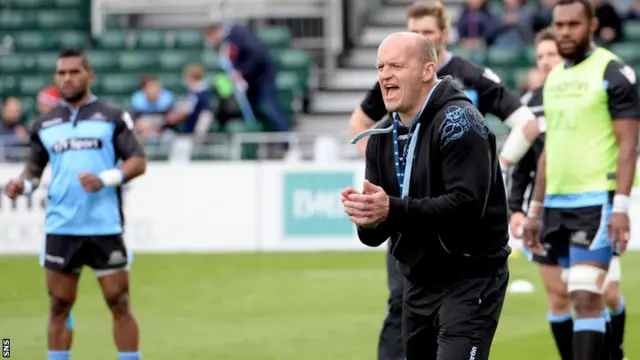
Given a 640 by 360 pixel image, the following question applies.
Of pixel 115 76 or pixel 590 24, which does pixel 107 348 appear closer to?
pixel 590 24

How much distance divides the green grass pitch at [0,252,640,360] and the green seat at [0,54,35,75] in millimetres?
6412

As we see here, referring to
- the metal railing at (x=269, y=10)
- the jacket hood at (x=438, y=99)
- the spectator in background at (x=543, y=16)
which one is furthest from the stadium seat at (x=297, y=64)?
the jacket hood at (x=438, y=99)

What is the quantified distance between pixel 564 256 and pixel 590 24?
56.3 inches

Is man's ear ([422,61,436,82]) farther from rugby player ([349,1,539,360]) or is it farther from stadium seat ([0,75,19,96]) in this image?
stadium seat ([0,75,19,96])

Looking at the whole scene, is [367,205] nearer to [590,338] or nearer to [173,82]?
[590,338]

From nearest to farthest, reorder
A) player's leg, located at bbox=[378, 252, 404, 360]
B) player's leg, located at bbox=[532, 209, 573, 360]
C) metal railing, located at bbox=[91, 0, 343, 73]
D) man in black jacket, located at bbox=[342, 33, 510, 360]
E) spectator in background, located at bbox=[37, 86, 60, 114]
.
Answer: man in black jacket, located at bbox=[342, 33, 510, 360], player's leg, located at bbox=[378, 252, 404, 360], player's leg, located at bbox=[532, 209, 573, 360], spectator in background, located at bbox=[37, 86, 60, 114], metal railing, located at bbox=[91, 0, 343, 73]

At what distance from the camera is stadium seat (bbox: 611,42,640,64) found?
20484mm

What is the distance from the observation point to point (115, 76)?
2230 cm

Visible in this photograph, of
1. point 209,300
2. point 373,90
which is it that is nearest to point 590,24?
point 373,90

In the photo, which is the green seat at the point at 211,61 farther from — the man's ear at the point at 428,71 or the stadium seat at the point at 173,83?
the man's ear at the point at 428,71

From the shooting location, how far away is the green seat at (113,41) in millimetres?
23297

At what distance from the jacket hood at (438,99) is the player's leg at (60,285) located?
3.44m

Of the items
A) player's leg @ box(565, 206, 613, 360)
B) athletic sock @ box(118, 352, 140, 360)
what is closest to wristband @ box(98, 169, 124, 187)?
athletic sock @ box(118, 352, 140, 360)

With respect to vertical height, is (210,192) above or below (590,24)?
below
